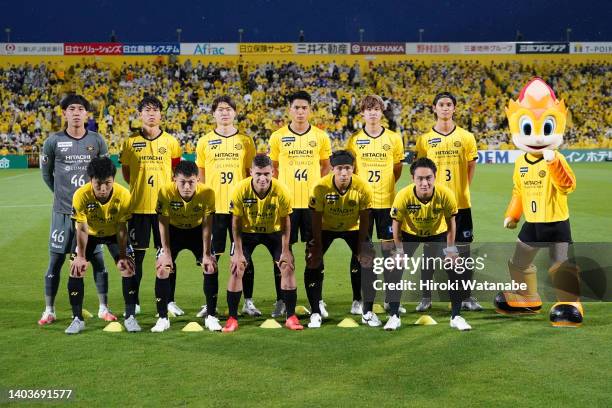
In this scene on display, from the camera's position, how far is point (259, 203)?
278 inches

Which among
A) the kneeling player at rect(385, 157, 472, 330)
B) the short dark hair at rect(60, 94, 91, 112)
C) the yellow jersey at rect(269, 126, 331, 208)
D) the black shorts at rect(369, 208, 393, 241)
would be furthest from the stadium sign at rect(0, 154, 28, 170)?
the kneeling player at rect(385, 157, 472, 330)

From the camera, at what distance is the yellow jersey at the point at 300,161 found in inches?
313

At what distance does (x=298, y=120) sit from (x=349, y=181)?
118 centimetres

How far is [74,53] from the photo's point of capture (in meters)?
47.3

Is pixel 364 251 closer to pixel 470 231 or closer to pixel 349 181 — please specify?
pixel 349 181

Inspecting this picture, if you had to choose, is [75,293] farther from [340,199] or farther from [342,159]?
[342,159]

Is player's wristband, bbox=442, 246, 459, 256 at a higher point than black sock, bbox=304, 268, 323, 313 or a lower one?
higher

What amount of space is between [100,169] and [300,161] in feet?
7.10

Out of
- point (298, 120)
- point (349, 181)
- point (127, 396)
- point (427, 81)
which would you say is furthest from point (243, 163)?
point (427, 81)

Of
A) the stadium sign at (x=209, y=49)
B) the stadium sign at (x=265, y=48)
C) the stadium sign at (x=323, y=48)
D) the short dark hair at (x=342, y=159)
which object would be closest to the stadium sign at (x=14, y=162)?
the stadium sign at (x=209, y=49)

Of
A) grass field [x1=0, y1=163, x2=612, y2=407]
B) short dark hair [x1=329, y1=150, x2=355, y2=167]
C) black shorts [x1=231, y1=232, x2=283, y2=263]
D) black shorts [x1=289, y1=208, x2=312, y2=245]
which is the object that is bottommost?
grass field [x1=0, y1=163, x2=612, y2=407]

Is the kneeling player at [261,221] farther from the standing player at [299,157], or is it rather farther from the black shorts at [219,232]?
the standing player at [299,157]

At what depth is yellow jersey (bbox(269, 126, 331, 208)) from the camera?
795 centimetres

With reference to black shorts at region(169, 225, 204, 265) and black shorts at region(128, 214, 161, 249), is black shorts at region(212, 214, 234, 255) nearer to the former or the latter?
black shorts at region(169, 225, 204, 265)
